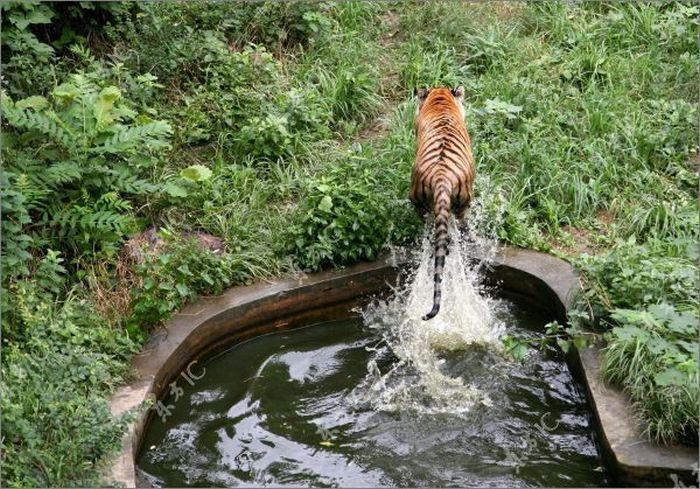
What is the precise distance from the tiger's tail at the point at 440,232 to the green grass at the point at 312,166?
78cm

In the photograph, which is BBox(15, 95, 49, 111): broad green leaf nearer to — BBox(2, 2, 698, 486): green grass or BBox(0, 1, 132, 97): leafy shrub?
BBox(2, 2, 698, 486): green grass

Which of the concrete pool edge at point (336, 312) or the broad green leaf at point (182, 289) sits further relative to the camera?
the broad green leaf at point (182, 289)

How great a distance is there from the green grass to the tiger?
508 mm

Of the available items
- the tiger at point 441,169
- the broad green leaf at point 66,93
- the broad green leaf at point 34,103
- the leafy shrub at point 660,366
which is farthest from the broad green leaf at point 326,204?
the leafy shrub at point 660,366

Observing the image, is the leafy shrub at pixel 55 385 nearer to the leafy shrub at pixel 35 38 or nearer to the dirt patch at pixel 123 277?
the dirt patch at pixel 123 277

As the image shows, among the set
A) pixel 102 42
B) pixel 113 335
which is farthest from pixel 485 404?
pixel 102 42

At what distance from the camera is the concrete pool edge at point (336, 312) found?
4852 millimetres

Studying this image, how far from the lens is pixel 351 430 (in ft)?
18.1

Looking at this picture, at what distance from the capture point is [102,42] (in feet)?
27.4

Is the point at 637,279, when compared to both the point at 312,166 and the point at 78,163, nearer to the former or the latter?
the point at 312,166

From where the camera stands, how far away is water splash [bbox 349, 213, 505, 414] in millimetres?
5750

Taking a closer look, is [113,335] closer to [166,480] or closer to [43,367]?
[43,367]

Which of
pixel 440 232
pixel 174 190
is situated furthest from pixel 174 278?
pixel 440 232

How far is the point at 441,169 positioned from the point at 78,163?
2.27 meters
